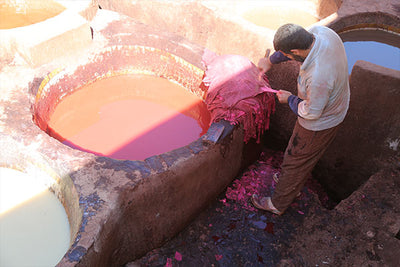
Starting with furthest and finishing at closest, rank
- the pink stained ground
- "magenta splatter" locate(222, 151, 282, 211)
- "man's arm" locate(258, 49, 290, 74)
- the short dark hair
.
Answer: "magenta splatter" locate(222, 151, 282, 211) < the pink stained ground < "man's arm" locate(258, 49, 290, 74) < the short dark hair

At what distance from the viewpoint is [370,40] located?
4.59 m

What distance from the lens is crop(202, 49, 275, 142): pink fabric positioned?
328 cm

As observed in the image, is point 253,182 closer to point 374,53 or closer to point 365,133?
point 365,133

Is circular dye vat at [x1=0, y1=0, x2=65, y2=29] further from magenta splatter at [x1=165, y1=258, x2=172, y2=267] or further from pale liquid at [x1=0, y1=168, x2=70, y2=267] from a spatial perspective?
magenta splatter at [x1=165, y1=258, x2=172, y2=267]

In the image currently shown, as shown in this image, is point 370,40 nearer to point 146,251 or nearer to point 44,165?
point 146,251

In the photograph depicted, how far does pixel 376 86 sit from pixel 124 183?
7.44 feet

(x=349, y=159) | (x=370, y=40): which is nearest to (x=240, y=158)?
(x=349, y=159)

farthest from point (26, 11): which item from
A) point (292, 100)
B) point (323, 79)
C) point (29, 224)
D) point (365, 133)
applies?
point (365, 133)

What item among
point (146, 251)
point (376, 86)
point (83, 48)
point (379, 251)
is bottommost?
point (146, 251)

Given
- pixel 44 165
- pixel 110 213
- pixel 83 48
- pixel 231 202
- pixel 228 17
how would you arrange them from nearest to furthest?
pixel 110 213
pixel 44 165
pixel 231 202
pixel 83 48
pixel 228 17

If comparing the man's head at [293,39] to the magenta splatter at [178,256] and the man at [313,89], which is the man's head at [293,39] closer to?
the man at [313,89]

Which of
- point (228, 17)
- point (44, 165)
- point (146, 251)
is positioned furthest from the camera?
point (228, 17)

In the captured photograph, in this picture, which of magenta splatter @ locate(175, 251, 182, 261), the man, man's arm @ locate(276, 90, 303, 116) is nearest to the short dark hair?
the man

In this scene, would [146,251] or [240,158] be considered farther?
[240,158]
